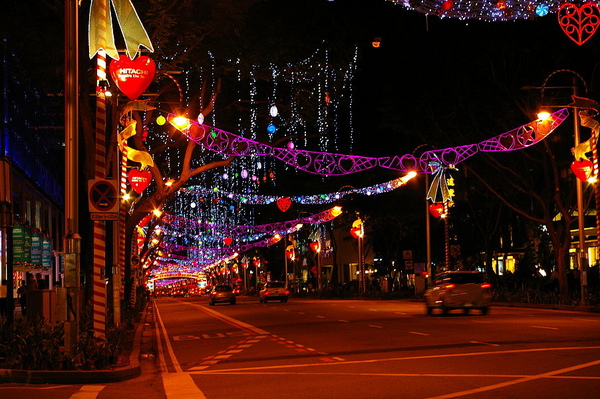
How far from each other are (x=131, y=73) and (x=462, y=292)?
16.4 meters

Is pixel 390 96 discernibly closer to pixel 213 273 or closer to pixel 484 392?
pixel 484 392

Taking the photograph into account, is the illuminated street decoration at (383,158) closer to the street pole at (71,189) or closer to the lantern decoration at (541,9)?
the lantern decoration at (541,9)

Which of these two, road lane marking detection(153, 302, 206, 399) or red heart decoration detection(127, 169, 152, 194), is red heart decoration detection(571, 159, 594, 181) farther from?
road lane marking detection(153, 302, 206, 399)

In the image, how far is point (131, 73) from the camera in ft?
67.9

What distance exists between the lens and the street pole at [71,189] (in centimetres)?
1609

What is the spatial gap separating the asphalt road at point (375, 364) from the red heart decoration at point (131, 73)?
6.32 metres

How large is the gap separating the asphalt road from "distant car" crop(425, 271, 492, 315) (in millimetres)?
4930

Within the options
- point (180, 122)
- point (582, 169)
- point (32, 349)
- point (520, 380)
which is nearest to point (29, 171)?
point (180, 122)

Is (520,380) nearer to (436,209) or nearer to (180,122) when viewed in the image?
(180,122)

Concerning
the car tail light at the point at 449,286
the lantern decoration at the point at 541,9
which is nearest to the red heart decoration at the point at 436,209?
the car tail light at the point at 449,286

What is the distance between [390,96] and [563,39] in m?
8.52

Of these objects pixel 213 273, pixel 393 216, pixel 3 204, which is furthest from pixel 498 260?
pixel 213 273

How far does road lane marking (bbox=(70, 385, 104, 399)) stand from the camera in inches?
518

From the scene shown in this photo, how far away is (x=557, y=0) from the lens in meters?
26.5
